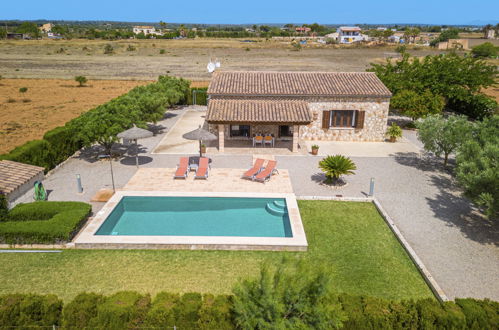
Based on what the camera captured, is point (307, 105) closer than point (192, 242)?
No

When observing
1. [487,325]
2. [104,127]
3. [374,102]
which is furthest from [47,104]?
[487,325]

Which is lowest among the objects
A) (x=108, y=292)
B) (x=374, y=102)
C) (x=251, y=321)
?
(x=108, y=292)

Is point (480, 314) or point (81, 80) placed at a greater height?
point (81, 80)

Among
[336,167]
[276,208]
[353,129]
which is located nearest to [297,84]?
[353,129]

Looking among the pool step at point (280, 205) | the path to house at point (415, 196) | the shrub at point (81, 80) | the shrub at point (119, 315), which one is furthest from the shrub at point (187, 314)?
the shrub at point (81, 80)

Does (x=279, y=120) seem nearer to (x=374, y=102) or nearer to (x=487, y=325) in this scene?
(x=374, y=102)

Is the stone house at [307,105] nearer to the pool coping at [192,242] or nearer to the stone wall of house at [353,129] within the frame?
the stone wall of house at [353,129]

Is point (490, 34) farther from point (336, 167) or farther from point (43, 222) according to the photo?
point (43, 222)

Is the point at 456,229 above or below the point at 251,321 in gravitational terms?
below

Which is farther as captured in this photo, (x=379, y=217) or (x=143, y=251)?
(x=379, y=217)
